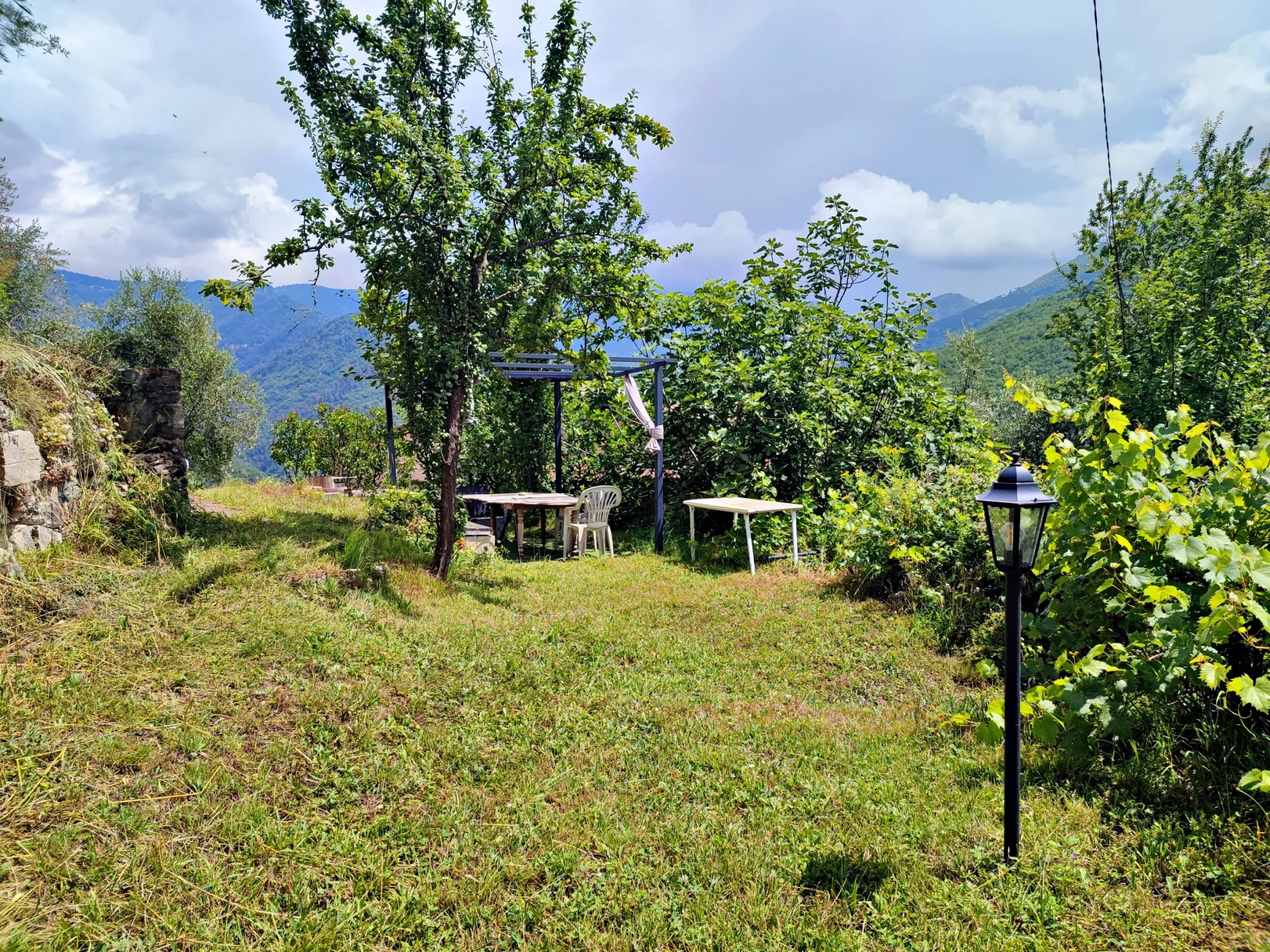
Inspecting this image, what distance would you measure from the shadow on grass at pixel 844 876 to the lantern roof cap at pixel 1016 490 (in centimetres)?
149

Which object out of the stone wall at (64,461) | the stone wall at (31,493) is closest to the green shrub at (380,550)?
the stone wall at (64,461)

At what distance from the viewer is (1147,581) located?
9.28 feet

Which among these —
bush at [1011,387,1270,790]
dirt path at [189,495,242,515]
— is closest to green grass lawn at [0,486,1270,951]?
bush at [1011,387,1270,790]

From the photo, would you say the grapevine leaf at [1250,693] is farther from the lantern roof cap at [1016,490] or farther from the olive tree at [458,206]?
the olive tree at [458,206]

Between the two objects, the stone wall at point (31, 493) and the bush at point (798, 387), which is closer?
the stone wall at point (31, 493)

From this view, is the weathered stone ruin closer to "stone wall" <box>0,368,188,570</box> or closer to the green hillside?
"stone wall" <box>0,368,188,570</box>

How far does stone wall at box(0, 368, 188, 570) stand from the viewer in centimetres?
403

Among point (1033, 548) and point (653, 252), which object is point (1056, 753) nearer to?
point (1033, 548)

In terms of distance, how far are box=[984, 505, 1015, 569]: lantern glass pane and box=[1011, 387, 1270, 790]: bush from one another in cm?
60

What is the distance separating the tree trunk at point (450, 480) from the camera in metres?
6.57

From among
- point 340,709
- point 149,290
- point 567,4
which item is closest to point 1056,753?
point 340,709

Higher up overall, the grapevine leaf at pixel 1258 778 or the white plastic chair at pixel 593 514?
the white plastic chair at pixel 593 514

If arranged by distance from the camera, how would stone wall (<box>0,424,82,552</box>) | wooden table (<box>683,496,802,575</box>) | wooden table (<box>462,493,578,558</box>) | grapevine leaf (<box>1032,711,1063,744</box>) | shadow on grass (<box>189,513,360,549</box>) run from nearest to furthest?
1. grapevine leaf (<box>1032,711,1063,744</box>)
2. stone wall (<box>0,424,82,552</box>)
3. shadow on grass (<box>189,513,360,549</box>)
4. wooden table (<box>683,496,802,575</box>)
5. wooden table (<box>462,493,578,558</box>)

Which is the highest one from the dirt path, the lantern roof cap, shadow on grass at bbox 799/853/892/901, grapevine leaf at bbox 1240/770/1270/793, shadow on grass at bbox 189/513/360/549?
the lantern roof cap
